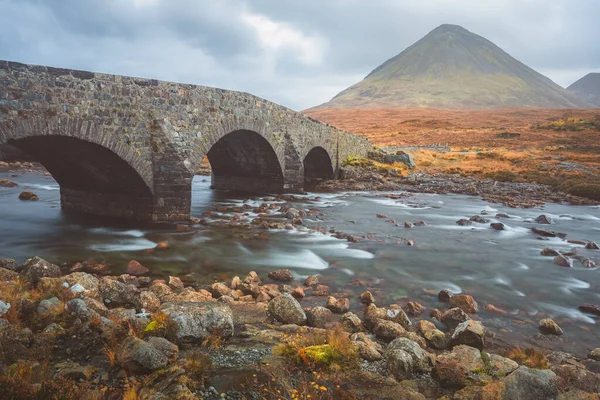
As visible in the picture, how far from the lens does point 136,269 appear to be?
8.20 meters

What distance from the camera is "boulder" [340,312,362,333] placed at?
219 inches

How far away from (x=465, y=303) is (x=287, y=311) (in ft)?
10.8

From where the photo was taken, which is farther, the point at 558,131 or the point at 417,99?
the point at 417,99

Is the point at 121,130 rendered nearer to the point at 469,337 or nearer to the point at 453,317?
the point at 453,317

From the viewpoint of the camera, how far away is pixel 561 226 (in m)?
15.2

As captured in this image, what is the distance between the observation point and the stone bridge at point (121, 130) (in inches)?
346

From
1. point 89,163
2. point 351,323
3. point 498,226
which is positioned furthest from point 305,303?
point 498,226

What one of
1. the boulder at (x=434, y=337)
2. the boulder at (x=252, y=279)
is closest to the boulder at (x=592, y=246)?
the boulder at (x=434, y=337)

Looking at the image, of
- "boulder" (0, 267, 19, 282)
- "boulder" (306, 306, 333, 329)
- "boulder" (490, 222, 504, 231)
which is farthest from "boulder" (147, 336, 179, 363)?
"boulder" (490, 222, 504, 231)

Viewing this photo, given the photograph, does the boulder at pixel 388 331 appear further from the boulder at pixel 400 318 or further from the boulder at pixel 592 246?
the boulder at pixel 592 246

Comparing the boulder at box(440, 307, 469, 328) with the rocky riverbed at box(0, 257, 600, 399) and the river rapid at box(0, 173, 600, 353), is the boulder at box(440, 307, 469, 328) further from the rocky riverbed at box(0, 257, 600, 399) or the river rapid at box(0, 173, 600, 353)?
the river rapid at box(0, 173, 600, 353)

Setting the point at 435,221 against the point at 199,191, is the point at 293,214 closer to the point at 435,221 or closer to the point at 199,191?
the point at 435,221

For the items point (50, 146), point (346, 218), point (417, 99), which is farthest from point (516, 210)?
point (417, 99)

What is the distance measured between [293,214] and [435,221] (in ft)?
18.0
